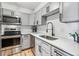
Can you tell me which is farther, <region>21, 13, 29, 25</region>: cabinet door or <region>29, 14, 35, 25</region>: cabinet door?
<region>29, 14, 35, 25</region>: cabinet door

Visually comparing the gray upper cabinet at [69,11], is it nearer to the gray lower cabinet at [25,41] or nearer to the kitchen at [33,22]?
the kitchen at [33,22]

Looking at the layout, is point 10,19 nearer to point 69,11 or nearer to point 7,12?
point 7,12

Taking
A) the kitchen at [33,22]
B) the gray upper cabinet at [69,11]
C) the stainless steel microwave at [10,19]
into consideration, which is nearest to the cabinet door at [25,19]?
the kitchen at [33,22]

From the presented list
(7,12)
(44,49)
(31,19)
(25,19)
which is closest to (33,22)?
→ (31,19)

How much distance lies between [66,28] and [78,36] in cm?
51

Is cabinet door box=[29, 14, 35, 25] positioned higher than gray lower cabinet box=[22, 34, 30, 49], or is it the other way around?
cabinet door box=[29, 14, 35, 25]

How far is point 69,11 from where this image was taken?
53.1 inches

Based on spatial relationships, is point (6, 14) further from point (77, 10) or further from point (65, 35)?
point (77, 10)

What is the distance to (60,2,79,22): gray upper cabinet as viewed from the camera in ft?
3.93

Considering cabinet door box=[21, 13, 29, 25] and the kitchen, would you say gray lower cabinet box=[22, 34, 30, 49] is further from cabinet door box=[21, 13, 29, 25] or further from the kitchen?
cabinet door box=[21, 13, 29, 25]

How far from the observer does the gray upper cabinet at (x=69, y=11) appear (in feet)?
3.93

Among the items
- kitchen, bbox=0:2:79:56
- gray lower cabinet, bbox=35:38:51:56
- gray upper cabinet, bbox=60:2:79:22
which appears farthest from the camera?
kitchen, bbox=0:2:79:56

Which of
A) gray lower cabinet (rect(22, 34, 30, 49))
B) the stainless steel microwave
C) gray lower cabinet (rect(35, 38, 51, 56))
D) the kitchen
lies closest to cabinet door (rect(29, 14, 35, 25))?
the kitchen

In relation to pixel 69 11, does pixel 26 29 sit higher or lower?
lower
